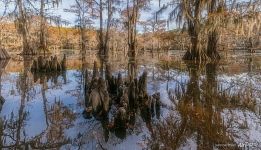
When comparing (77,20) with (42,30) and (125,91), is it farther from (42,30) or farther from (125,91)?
(125,91)

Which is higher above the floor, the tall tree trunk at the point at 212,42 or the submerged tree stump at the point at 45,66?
the tall tree trunk at the point at 212,42

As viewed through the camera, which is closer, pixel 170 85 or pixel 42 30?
pixel 170 85

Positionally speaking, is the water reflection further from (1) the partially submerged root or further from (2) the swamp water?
(1) the partially submerged root

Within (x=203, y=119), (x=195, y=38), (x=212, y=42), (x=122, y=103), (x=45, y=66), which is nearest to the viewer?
(x=203, y=119)

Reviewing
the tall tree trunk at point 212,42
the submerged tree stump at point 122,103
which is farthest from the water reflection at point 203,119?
the tall tree trunk at point 212,42

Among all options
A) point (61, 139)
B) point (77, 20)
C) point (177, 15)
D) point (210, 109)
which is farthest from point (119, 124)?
point (77, 20)

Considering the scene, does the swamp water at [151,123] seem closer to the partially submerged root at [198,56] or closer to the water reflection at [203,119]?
the water reflection at [203,119]

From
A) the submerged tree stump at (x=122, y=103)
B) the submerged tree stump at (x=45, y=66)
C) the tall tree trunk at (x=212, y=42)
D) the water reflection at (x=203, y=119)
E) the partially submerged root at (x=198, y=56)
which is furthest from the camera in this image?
the tall tree trunk at (x=212, y=42)

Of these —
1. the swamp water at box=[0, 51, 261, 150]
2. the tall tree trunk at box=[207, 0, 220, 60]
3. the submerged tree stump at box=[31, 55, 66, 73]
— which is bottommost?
the swamp water at box=[0, 51, 261, 150]

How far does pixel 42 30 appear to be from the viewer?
23781 mm

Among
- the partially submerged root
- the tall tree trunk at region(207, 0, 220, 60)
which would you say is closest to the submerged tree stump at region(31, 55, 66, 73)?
the partially submerged root

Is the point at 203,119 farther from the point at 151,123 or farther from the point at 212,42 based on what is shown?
the point at 212,42

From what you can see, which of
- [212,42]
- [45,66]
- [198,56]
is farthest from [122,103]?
[212,42]

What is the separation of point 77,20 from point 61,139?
31.8 meters
